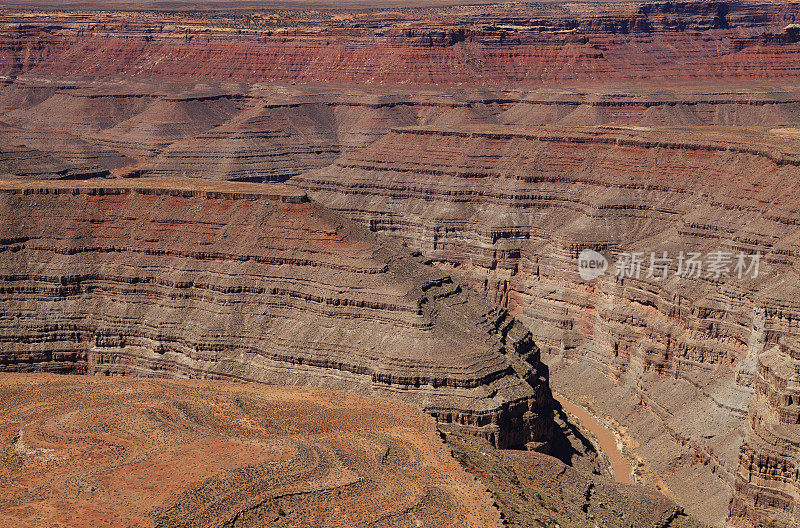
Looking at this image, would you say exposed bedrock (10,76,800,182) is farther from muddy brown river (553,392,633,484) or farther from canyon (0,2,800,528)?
muddy brown river (553,392,633,484)

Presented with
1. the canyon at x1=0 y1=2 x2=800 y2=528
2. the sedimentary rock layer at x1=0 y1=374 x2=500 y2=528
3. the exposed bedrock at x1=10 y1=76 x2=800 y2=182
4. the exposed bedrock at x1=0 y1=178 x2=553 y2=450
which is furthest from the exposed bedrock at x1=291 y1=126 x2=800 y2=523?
the exposed bedrock at x1=10 y1=76 x2=800 y2=182

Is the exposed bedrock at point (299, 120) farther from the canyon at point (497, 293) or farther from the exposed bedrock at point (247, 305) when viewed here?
the exposed bedrock at point (247, 305)

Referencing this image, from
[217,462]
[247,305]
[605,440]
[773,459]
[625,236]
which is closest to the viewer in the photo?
[217,462]

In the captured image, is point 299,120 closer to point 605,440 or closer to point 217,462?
point 605,440

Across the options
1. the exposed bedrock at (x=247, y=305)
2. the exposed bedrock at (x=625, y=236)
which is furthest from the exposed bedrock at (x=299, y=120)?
the exposed bedrock at (x=247, y=305)

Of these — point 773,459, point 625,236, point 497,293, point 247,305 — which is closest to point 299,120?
point 497,293
